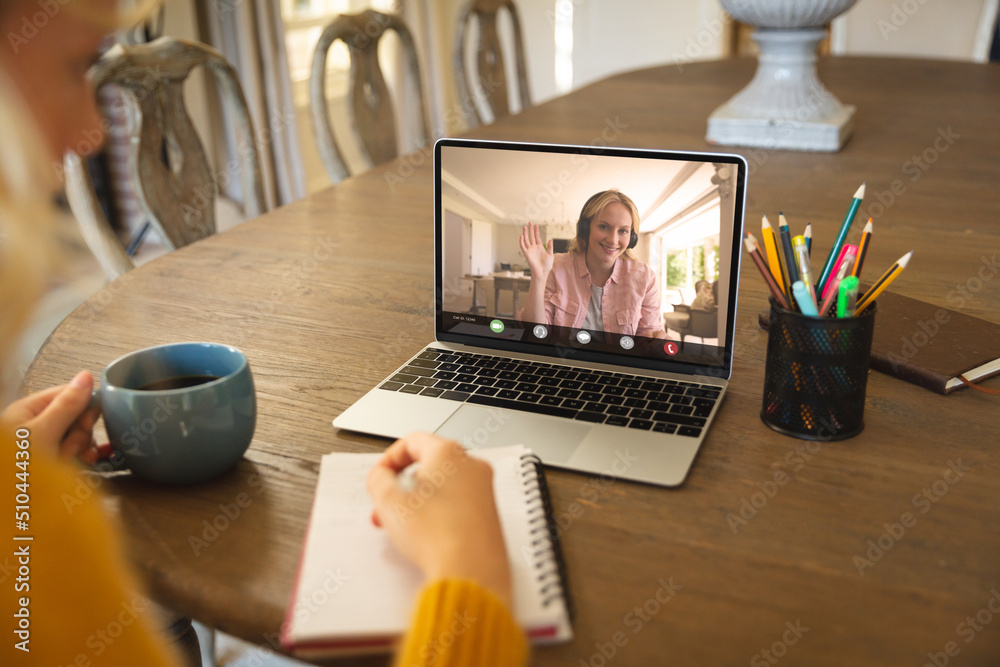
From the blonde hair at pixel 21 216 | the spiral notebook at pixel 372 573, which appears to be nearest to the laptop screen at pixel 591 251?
the spiral notebook at pixel 372 573

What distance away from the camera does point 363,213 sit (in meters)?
1.43

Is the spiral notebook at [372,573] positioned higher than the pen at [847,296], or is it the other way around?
the pen at [847,296]

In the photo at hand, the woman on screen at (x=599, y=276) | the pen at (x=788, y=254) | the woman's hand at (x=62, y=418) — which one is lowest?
the woman's hand at (x=62, y=418)

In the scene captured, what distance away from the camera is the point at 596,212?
2.72ft

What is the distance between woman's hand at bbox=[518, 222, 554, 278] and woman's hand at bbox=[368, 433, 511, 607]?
274mm

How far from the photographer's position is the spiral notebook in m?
0.53

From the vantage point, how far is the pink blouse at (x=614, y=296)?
32.4 inches

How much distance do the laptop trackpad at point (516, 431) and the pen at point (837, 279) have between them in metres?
0.23

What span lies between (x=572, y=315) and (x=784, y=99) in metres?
1.16

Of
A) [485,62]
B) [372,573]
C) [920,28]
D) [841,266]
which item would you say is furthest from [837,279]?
[920,28]

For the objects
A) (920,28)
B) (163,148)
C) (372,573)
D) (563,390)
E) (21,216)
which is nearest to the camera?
(21,216)

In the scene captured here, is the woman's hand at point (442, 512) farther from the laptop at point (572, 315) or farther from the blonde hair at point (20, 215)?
the blonde hair at point (20, 215)

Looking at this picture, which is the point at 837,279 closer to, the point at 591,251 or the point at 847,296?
the point at 847,296

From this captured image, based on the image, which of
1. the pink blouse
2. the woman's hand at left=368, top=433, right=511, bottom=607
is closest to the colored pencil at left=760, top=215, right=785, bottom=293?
the pink blouse
